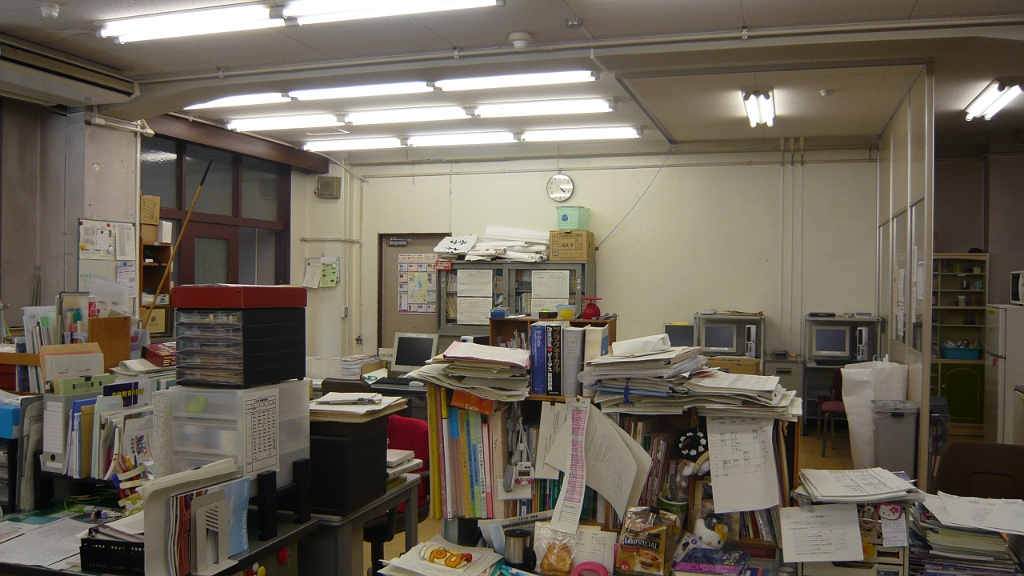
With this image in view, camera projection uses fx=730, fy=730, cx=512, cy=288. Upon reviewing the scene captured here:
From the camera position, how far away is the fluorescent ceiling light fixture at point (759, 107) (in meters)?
5.73

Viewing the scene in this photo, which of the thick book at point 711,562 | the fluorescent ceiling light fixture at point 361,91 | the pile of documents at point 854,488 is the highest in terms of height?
the fluorescent ceiling light fixture at point 361,91

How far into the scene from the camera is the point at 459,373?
2.48 m

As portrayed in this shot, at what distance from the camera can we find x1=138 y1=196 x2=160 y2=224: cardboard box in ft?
20.5

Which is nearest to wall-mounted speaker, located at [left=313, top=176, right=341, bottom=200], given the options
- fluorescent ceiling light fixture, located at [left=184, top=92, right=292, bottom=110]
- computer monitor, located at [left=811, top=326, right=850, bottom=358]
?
fluorescent ceiling light fixture, located at [left=184, top=92, right=292, bottom=110]

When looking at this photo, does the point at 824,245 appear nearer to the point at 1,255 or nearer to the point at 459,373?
the point at 459,373

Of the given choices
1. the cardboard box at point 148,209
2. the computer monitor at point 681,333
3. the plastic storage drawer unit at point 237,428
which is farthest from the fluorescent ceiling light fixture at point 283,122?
the plastic storage drawer unit at point 237,428

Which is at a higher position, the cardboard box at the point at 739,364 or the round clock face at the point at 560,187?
the round clock face at the point at 560,187

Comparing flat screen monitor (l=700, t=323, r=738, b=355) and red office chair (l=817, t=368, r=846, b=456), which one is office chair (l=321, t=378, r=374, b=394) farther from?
red office chair (l=817, t=368, r=846, b=456)

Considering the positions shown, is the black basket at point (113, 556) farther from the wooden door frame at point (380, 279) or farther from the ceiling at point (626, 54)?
the wooden door frame at point (380, 279)

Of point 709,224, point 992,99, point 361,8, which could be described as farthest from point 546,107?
point 992,99

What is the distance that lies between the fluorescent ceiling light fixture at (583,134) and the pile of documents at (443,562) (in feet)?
17.7

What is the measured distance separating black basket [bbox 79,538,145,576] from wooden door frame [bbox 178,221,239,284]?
4823 mm

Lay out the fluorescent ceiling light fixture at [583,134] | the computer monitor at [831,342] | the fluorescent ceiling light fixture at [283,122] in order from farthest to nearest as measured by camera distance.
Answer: the computer monitor at [831,342] < the fluorescent ceiling light fixture at [583,134] < the fluorescent ceiling light fixture at [283,122]

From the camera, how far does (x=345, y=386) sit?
18.4 ft
